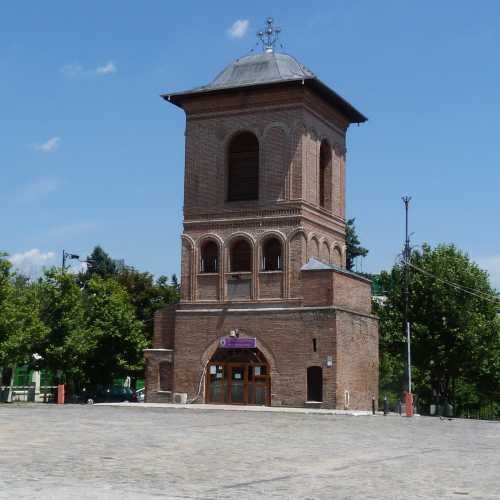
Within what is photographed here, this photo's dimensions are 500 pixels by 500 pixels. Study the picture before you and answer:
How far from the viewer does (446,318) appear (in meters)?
53.7

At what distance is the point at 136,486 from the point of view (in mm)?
12672

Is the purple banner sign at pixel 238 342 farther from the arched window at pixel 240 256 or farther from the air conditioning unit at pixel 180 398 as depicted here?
the arched window at pixel 240 256

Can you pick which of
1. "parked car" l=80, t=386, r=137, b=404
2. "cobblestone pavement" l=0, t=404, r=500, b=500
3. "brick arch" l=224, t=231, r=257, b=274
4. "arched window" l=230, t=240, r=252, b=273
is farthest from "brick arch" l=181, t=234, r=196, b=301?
"cobblestone pavement" l=0, t=404, r=500, b=500

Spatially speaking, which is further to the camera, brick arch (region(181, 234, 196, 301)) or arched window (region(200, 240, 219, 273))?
arched window (region(200, 240, 219, 273))

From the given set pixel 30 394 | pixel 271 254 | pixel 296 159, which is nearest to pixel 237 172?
pixel 296 159

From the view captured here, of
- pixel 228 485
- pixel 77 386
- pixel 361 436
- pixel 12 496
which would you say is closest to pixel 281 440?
pixel 361 436

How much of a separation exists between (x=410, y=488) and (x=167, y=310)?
108 ft

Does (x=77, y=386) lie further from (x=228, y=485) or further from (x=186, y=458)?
(x=228, y=485)

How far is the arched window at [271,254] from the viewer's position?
43.1m

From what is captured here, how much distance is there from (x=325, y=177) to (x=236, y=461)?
3159cm

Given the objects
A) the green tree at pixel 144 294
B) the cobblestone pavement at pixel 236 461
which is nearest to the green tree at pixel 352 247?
the green tree at pixel 144 294

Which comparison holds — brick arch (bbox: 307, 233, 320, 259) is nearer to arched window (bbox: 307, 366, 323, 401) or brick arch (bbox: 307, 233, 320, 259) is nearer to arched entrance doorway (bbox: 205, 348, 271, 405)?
arched entrance doorway (bbox: 205, 348, 271, 405)

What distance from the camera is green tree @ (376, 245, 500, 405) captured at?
5316 cm

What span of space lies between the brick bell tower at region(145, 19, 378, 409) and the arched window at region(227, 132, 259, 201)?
60 mm
